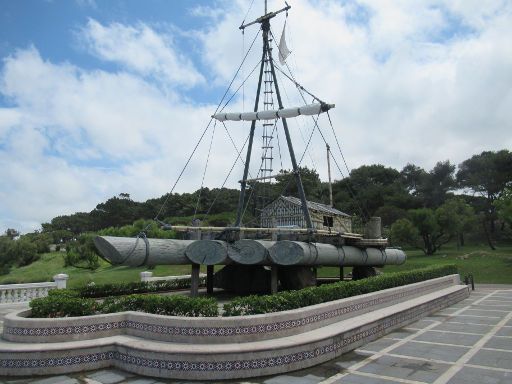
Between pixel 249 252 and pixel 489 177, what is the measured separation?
63.2 m

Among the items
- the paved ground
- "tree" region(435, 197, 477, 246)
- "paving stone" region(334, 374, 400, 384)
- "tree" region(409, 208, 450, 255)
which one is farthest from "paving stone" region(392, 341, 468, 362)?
"tree" region(409, 208, 450, 255)

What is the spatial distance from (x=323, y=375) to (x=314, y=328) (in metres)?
1.64

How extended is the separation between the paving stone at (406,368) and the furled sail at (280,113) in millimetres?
9413

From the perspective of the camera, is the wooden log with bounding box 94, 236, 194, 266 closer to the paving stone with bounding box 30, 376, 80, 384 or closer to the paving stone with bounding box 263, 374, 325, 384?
the paving stone with bounding box 30, 376, 80, 384

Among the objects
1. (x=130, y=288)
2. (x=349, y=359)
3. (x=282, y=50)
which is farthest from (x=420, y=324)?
(x=282, y=50)

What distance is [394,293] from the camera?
43.3 ft

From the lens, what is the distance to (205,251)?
12078mm

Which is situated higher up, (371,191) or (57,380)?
(371,191)

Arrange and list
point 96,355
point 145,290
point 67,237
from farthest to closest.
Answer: point 67,237, point 145,290, point 96,355

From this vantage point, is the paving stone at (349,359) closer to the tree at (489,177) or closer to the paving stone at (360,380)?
the paving stone at (360,380)

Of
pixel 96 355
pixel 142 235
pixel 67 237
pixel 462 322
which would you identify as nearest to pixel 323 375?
pixel 96 355

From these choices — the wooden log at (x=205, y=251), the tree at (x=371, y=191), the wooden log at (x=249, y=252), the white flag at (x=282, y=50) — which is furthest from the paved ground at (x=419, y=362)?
the tree at (x=371, y=191)

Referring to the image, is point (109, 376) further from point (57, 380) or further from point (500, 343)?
point (500, 343)

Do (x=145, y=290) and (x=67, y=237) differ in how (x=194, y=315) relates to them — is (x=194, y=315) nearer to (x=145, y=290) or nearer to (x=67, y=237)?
(x=145, y=290)
